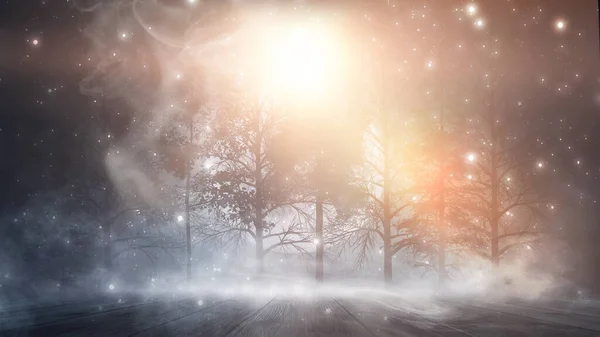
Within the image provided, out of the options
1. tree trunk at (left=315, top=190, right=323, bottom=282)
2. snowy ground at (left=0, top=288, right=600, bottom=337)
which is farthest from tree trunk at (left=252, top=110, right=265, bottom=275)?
snowy ground at (left=0, top=288, right=600, bottom=337)

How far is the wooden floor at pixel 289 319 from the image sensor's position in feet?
24.4

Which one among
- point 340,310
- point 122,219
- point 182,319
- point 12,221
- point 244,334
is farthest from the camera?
point 122,219

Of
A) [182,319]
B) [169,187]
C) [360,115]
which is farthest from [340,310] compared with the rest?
[169,187]

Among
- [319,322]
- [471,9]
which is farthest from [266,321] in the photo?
[471,9]

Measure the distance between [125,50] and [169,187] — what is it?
5777mm

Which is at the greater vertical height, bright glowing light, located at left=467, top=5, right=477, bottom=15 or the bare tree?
bright glowing light, located at left=467, top=5, right=477, bottom=15

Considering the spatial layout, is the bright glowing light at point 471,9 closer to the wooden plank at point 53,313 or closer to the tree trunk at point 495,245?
the tree trunk at point 495,245

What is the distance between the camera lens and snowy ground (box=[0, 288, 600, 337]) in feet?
24.4

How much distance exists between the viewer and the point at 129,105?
741 inches

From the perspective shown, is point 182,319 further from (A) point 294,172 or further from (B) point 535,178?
(B) point 535,178

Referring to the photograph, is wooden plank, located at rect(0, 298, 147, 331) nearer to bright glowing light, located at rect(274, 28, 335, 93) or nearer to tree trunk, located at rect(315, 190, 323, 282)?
tree trunk, located at rect(315, 190, 323, 282)

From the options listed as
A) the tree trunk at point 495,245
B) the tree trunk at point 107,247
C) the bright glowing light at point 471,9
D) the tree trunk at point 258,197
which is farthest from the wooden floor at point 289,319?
the bright glowing light at point 471,9

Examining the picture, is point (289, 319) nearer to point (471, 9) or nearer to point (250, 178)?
point (250, 178)

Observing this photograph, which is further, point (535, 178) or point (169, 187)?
point (169, 187)
